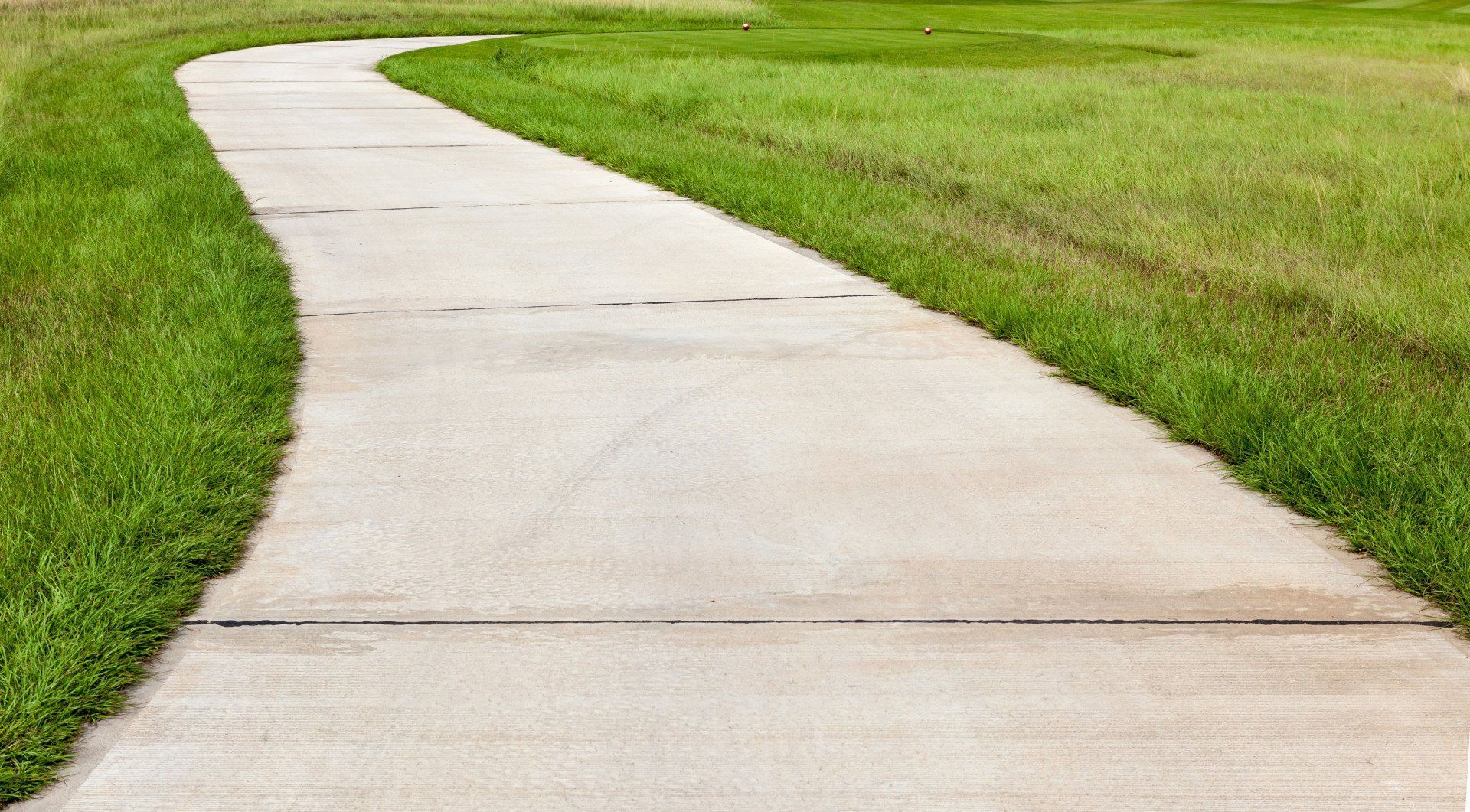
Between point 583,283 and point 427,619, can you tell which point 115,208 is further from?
point 427,619

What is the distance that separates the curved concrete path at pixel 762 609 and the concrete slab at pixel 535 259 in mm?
641

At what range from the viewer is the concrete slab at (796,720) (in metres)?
2.59

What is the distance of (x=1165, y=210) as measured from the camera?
8.77 meters

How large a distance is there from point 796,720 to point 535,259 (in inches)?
186

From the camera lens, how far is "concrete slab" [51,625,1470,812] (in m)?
2.59

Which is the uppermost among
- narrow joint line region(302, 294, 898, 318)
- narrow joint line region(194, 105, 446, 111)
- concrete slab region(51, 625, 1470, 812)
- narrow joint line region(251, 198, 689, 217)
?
narrow joint line region(194, 105, 446, 111)

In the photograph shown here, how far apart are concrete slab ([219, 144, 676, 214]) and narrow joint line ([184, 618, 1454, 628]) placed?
5829 mm

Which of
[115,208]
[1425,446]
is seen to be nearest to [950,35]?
[115,208]

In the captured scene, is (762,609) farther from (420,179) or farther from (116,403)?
(420,179)

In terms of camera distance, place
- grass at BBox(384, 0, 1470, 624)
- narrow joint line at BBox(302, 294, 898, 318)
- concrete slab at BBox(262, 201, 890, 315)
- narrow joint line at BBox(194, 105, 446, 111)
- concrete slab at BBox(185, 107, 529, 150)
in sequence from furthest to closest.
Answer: narrow joint line at BBox(194, 105, 446, 111), concrete slab at BBox(185, 107, 529, 150), concrete slab at BBox(262, 201, 890, 315), narrow joint line at BBox(302, 294, 898, 318), grass at BBox(384, 0, 1470, 624)

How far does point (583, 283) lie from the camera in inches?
260

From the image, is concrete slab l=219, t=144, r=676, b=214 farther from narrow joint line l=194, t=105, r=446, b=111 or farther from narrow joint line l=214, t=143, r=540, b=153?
narrow joint line l=194, t=105, r=446, b=111

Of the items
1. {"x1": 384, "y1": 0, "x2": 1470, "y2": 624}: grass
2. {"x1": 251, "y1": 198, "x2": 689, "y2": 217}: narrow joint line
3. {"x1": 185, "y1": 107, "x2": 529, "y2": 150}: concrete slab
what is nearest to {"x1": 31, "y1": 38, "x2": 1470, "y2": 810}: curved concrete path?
{"x1": 384, "y1": 0, "x2": 1470, "y2": 624}: grass

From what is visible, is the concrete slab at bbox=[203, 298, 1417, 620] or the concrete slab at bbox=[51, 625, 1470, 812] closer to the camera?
the concrete slab at bbox=[51, 625, 1470, 812]
